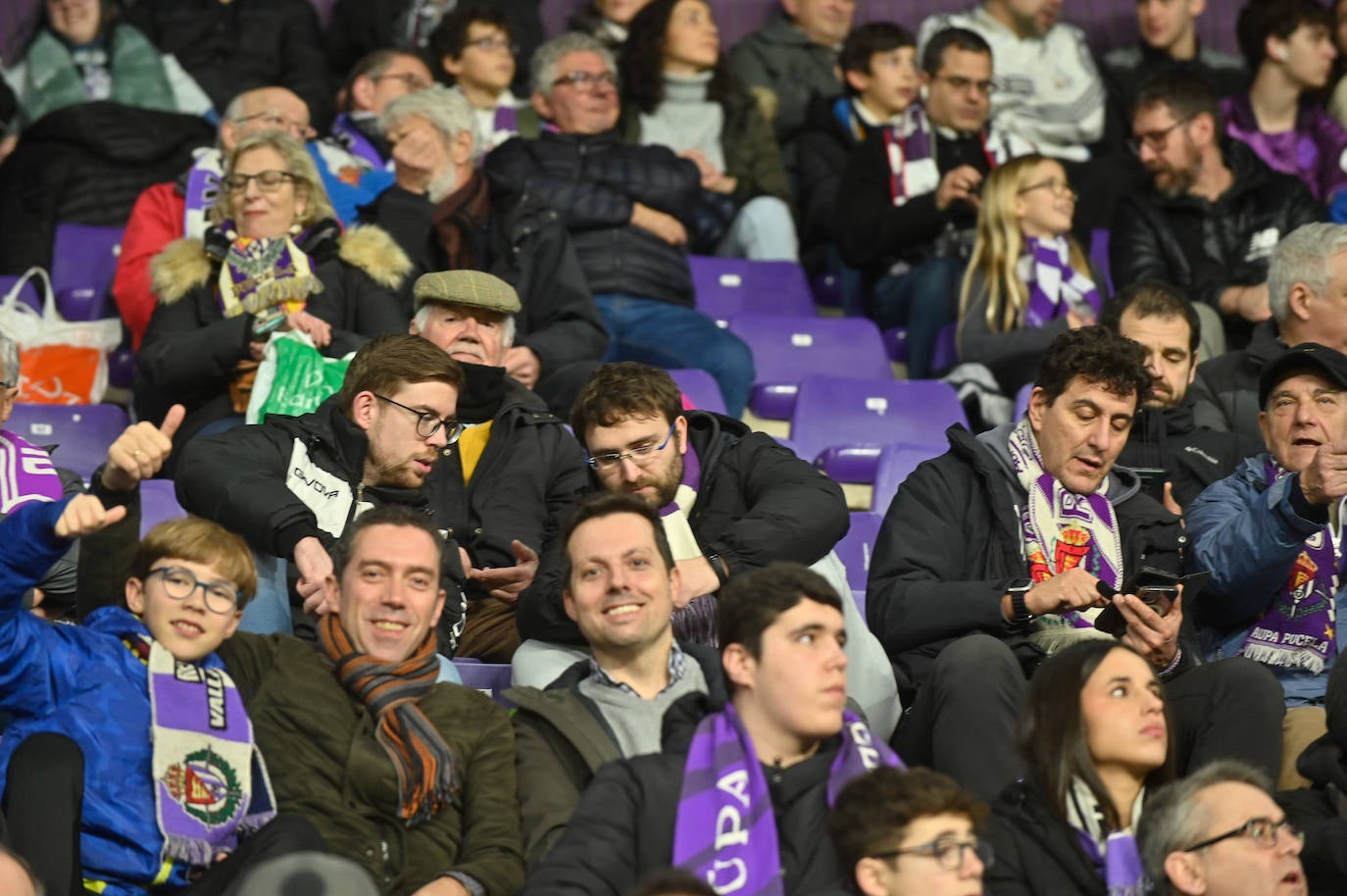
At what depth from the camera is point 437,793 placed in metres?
3.59

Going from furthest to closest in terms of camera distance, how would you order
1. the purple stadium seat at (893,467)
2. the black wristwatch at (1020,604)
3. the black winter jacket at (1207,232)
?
the black winter jacket at (1207,232), the purple stadium seat at (893,467), the black wristwatch at (1020,604)

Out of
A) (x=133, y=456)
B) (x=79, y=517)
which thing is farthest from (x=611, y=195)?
(x=79, y=517)

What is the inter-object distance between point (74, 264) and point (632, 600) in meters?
3.34

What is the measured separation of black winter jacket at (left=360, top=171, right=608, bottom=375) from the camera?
5777mm

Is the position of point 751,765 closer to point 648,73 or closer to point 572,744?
point 572,744

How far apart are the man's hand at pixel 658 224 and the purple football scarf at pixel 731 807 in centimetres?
320

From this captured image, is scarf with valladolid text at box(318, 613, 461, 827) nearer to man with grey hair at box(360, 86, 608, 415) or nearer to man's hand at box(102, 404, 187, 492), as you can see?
man's hand at box(102, 404, 187, 492)

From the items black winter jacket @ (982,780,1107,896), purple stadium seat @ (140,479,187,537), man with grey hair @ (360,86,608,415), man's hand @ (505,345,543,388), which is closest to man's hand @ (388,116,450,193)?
man with grey hair @ (360,86,608,415)

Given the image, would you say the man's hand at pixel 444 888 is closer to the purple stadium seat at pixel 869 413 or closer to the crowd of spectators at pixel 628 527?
the crowd of spectators at pixel 628 527

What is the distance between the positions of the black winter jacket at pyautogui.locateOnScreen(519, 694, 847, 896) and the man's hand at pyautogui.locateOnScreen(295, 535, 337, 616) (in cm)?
74

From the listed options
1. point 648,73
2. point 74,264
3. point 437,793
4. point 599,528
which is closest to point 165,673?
point 437,793

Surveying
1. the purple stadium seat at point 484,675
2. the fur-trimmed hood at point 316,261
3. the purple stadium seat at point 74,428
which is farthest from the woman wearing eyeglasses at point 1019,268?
the purple stadium seat at point 74,428

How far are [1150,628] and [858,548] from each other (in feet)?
4.04

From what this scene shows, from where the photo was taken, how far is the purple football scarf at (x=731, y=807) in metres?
3.34
